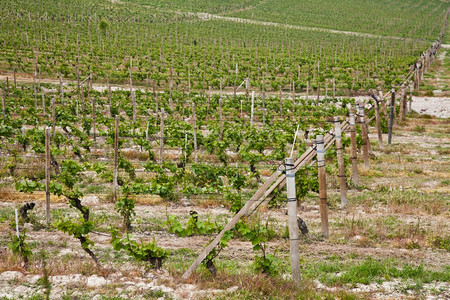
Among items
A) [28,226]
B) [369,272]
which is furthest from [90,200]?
[369,272]

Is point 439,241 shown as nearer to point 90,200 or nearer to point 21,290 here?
point 21,290

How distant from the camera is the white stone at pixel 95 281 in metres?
7.01

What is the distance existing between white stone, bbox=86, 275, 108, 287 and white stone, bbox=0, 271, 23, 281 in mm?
1031

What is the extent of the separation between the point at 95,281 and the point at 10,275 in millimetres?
1281

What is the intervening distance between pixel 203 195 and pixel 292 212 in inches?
216

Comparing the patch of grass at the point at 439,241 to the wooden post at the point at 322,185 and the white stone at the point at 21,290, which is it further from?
the white stone at the point at 21,290

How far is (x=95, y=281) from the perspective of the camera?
280 inches

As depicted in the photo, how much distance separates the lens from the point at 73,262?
7.71 meters

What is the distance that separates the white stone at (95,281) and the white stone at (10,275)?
3.38 ft

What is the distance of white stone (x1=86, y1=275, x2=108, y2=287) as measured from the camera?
701 cm

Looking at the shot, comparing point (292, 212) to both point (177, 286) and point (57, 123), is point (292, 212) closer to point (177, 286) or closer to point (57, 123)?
point (177, 286)

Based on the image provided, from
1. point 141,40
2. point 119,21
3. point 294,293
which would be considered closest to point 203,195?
point 294,293

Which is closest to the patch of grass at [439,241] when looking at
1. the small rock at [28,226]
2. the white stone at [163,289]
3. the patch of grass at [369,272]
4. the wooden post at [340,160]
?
the patch of grass at [369,272]

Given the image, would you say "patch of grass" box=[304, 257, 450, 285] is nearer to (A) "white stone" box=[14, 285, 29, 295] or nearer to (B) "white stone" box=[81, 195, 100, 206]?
(A) "white stone" box=[14, 285, 29, 295]
